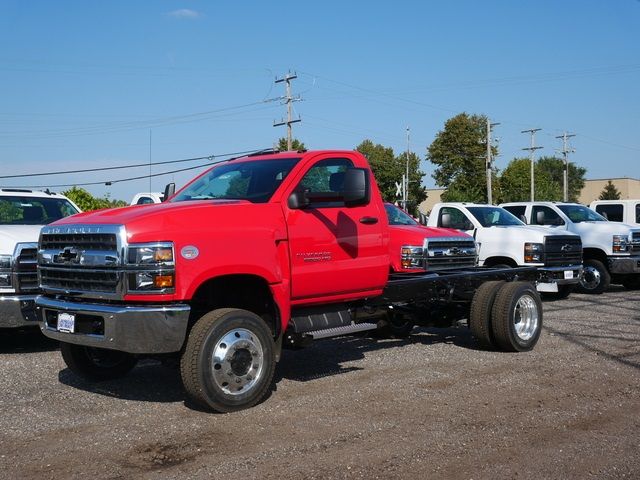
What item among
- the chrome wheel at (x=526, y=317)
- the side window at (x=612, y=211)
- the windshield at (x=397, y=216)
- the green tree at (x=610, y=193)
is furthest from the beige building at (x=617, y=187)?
the chrome wheel at (x=526, y=317)

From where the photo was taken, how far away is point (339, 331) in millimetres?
7617

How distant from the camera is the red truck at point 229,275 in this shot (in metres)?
6.25

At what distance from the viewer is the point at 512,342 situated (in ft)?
30.6

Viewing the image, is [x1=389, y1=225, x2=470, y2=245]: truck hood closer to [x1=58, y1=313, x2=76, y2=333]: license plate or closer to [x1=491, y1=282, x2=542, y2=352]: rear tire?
[x1=491, y1=282, x2=542, y2=352]: rear tire

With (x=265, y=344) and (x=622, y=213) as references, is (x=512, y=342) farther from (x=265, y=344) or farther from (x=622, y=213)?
(x=622, y=213)

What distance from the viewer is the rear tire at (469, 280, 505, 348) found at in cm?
943

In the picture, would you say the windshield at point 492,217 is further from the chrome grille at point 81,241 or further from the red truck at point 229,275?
the chrome grille at point 81,241

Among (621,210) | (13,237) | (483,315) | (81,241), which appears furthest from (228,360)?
(621,210)

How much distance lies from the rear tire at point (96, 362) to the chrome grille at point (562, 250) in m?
9.11

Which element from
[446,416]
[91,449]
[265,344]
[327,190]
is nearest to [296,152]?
[327,190]

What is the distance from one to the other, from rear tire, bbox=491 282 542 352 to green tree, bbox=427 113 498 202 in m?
65.8

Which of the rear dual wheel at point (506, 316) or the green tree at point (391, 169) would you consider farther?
the green tree at point (391, 169)

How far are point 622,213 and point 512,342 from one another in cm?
1293

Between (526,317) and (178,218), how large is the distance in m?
5.04
